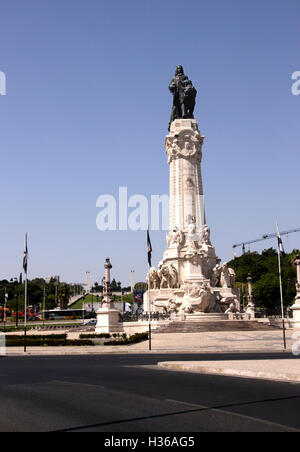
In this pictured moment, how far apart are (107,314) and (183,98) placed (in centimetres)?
2795

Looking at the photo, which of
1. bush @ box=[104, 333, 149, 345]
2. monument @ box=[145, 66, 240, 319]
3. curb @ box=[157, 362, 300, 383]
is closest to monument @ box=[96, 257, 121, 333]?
monument @ box=[145, 66, 240, 319]

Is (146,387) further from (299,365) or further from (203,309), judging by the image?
(203,309)

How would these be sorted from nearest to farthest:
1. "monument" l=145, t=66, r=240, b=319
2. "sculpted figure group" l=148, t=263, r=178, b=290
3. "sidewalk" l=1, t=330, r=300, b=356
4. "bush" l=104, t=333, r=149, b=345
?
"sidewalk" l=1, t=330, r=300, b=356
"bush" l=104, t=333, r=149, b=345
"monument" l=145, t=66, r=240, b=319
"sculpted figure group" l=148, t=263, r=178, b=290

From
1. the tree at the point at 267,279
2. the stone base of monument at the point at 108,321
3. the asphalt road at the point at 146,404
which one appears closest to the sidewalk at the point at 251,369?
the asphalt road at the point at 146,404

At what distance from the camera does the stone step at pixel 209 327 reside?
41537 millimetres

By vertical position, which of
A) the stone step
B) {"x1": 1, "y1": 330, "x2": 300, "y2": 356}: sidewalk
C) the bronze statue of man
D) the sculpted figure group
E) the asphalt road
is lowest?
{"x1": 1, "y1": 330, "x2": 300, "y2": 356}: sidewalk

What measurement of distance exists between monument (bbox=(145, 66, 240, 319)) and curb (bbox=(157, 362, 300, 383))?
1101 inches

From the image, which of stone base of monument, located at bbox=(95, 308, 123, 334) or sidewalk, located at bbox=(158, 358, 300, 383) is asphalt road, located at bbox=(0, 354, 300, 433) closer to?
sidewalk, located at bbox=(158, 358, 300, 383)

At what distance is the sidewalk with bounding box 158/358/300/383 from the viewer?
1484 centimetres

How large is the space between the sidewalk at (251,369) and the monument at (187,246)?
28.2 meters

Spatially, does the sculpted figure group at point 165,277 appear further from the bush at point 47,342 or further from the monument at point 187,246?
the bush at point 47,342

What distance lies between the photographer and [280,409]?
977 centimetres

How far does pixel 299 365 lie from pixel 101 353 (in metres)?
14.6
